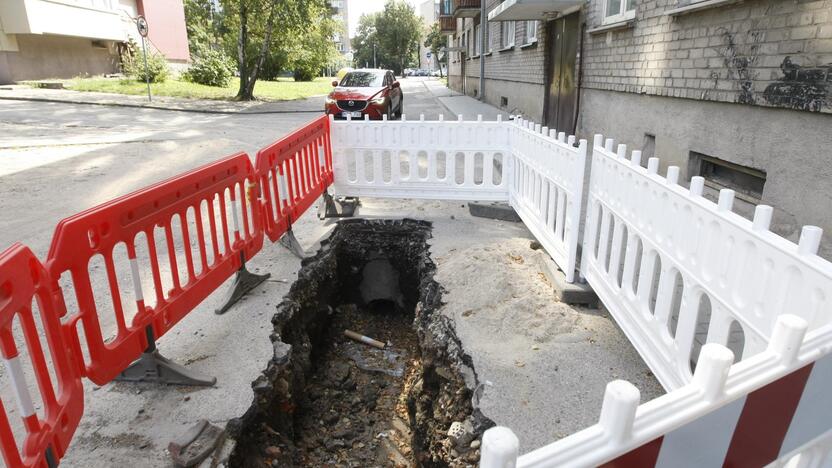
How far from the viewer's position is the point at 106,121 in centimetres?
1391

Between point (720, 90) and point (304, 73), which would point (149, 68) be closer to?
point (304, 73)

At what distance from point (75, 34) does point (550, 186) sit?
95.2ft

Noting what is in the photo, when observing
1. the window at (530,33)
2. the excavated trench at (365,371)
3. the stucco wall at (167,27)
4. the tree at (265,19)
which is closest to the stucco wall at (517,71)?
the window at (530,33)

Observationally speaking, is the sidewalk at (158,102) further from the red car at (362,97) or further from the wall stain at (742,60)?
the wall stain at (742,60)

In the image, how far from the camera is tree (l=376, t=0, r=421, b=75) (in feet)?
253

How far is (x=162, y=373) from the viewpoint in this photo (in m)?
2.94

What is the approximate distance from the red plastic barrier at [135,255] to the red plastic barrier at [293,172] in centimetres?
21

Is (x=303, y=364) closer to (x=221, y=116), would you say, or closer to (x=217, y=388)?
(x=217, y=388)

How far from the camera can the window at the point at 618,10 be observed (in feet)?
24.4

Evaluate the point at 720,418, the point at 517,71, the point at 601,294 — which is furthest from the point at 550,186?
the point at 517,71

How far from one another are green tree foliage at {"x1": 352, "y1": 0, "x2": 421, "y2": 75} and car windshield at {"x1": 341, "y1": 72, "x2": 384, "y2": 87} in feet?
220

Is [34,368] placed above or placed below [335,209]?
above

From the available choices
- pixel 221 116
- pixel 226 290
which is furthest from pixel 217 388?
pixel 221 116

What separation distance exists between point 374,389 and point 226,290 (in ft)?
4.70
